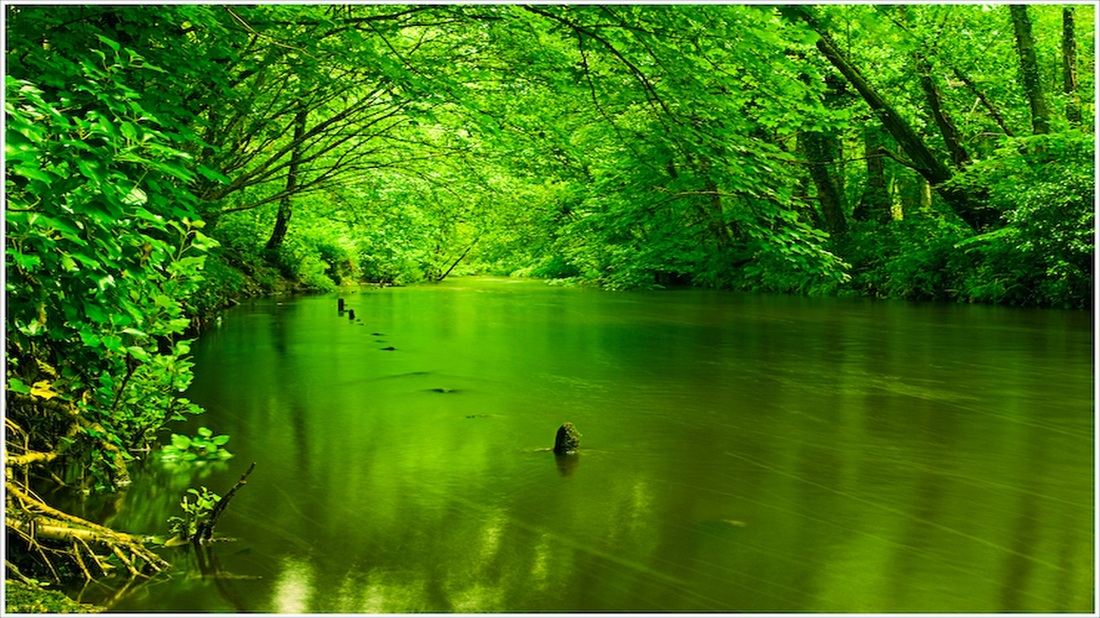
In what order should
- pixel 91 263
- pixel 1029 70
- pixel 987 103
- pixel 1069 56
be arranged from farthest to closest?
pixel 987 103 < pixel 1069 56 < pixel 1029 70 < pixel 91 263

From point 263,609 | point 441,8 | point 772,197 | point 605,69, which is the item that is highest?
point 441,8

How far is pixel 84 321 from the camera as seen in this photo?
394 centimetres

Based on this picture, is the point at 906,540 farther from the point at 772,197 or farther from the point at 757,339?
the point at 757,339

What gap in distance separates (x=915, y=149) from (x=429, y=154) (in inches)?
417

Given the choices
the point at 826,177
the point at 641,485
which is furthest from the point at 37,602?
the point at 826,177

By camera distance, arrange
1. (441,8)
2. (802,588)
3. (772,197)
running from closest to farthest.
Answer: (802,588) → (772,197) → (441,8)

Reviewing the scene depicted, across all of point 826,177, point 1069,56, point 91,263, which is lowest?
point 91,263

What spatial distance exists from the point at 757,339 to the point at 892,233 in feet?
40.5

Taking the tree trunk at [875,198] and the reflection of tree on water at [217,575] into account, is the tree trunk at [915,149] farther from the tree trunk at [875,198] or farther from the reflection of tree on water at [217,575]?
the reflection of tree on water at [217,575]

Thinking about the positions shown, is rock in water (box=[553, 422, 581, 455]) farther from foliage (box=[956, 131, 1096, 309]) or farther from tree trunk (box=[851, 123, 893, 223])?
tree trunk (box=[851, 123, 893, 223])

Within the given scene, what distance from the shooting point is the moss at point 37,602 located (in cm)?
316

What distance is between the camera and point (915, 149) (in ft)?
61.2

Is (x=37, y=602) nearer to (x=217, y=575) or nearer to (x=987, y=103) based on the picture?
(x=217, y=575)

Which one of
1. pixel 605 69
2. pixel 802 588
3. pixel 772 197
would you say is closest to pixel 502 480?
pixel 802 588
